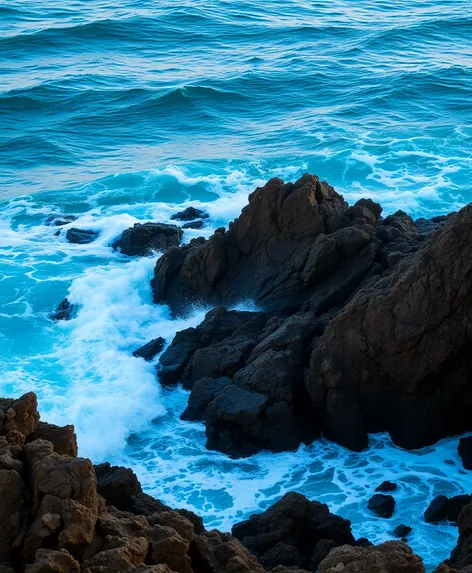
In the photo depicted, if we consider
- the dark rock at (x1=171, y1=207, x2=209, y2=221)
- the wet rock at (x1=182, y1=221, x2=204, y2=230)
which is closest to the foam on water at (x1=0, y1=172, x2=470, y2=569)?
the dark rock at (x1=171, y1=207, x2=209, y2=221)

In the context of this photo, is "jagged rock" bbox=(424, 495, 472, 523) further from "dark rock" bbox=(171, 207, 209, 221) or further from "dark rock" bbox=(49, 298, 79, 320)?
"dark rock" bbox=(171, 207, 209, 221)

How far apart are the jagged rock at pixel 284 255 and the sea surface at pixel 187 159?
3.08ft

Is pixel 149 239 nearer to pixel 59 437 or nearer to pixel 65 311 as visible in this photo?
pixel 65 311

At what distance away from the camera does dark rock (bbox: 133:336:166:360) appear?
20734 millimetres

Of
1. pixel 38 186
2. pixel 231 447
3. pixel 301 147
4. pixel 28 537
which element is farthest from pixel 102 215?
pixel 28 537

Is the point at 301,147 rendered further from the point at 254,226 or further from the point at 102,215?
the point at 254,226

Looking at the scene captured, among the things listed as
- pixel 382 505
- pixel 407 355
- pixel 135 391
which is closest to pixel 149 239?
pixel 135 391

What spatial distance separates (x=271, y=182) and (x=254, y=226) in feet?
3.19

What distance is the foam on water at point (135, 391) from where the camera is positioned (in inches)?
635

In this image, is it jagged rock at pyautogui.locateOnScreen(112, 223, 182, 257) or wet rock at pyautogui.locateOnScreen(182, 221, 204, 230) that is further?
wet rock at pyautogui.locateOnScreen(182, 221, 204, 230)

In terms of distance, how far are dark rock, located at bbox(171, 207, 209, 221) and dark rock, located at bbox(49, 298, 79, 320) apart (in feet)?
16.4

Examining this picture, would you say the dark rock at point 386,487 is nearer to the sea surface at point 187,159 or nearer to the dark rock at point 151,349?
Result: the sea surface at point 187,159

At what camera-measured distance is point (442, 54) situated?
43562mm

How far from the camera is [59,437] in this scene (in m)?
11.0
